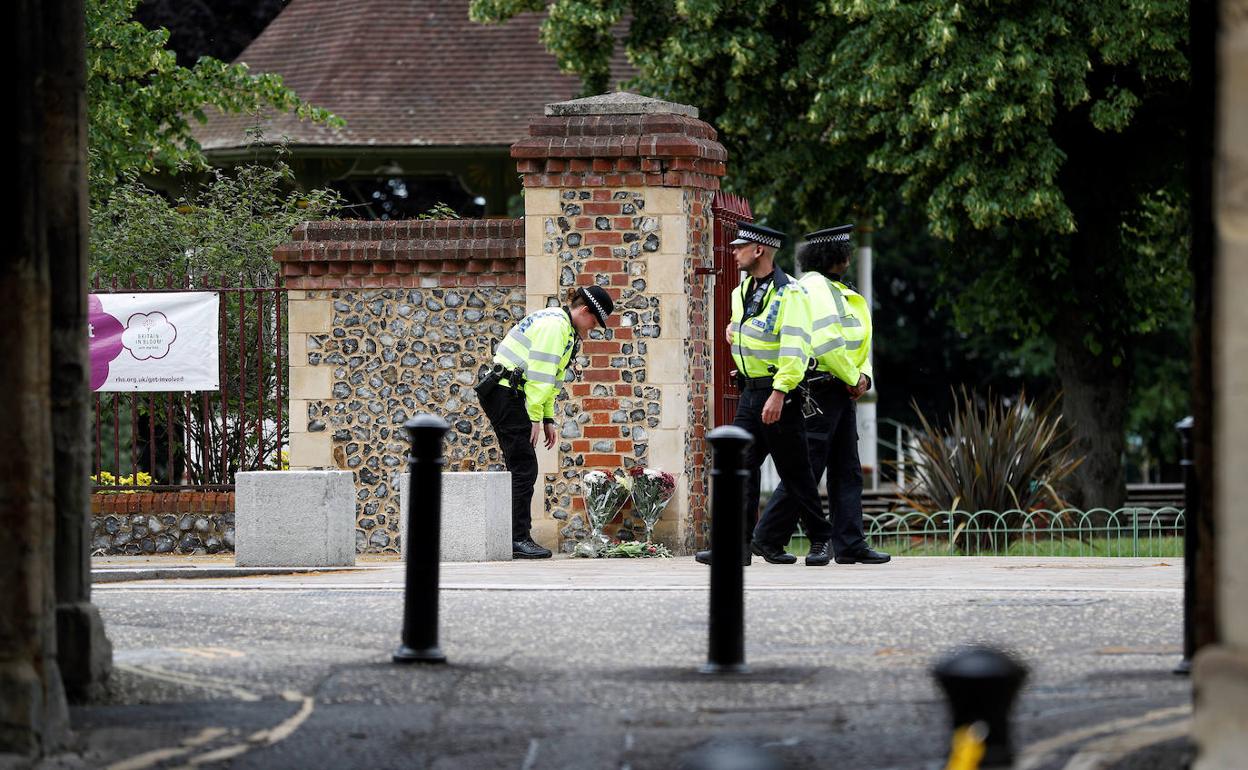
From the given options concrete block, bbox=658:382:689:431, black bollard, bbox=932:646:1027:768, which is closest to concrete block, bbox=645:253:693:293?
concrete block, bbox=658:382:689:431

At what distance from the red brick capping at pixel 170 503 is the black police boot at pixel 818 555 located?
211 inches

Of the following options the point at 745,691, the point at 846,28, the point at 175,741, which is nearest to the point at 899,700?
the point at 745,691

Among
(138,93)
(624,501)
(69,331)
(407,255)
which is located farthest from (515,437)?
(138,93)

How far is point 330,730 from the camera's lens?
5.89m

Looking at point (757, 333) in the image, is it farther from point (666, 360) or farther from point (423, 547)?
point (423, 547)

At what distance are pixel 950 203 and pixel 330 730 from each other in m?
14.7

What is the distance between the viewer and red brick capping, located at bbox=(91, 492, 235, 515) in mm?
14953

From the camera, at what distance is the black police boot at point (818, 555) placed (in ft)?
37.3

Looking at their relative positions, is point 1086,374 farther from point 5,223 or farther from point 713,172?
point 5,223

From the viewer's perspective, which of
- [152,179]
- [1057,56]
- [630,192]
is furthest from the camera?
[152,179]

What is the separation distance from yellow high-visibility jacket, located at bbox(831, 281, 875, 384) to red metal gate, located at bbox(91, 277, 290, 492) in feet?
15.5

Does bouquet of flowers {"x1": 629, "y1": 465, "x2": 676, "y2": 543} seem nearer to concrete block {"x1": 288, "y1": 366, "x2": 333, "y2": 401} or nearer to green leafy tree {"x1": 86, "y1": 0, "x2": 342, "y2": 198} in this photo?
concrete block {"x1": 288, "y1": 366, "x2": 333, "y2": 401}

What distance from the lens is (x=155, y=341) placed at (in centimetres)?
1492

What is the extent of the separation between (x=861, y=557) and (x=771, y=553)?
54cm
